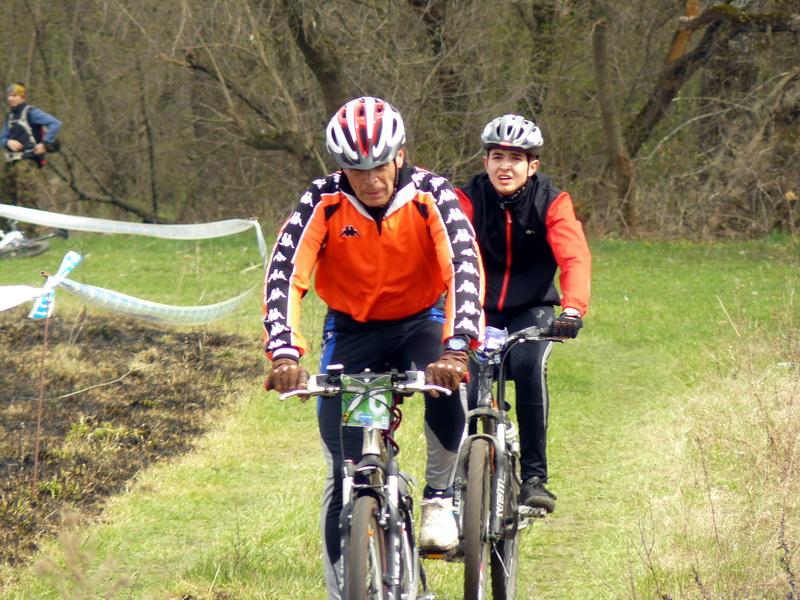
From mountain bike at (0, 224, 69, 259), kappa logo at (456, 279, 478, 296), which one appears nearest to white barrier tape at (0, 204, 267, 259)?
kappa logo at (456, 279, 478, 296)

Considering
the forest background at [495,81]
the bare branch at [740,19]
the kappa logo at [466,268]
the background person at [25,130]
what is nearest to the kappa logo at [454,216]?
the kappa logo at [466,268]

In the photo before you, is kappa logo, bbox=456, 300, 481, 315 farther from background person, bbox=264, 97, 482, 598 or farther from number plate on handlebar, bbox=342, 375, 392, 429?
number plate on handlebar, bbox=342, 375, 392, 429

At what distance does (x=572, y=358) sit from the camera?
11281 millimetres

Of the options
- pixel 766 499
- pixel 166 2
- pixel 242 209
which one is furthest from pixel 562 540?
pixel 242 209

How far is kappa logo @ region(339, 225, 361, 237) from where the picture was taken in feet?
14.9

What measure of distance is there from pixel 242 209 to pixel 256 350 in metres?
15.4

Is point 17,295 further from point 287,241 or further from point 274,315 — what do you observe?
point 274,315

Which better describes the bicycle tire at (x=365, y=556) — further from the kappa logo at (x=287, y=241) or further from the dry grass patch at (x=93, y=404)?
the dry grass patch at (x=93, y=404)

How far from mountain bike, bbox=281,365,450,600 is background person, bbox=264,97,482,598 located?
4.5 inches

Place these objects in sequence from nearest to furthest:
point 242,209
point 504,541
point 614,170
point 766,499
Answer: point 504,541, point 766,499, point 614,170, point 242,209

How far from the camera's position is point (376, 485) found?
4.12 metres

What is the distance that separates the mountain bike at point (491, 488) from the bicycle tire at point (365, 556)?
0.59 m

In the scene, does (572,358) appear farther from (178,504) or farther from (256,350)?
(178,504)

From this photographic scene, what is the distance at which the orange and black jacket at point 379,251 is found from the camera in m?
4.42
